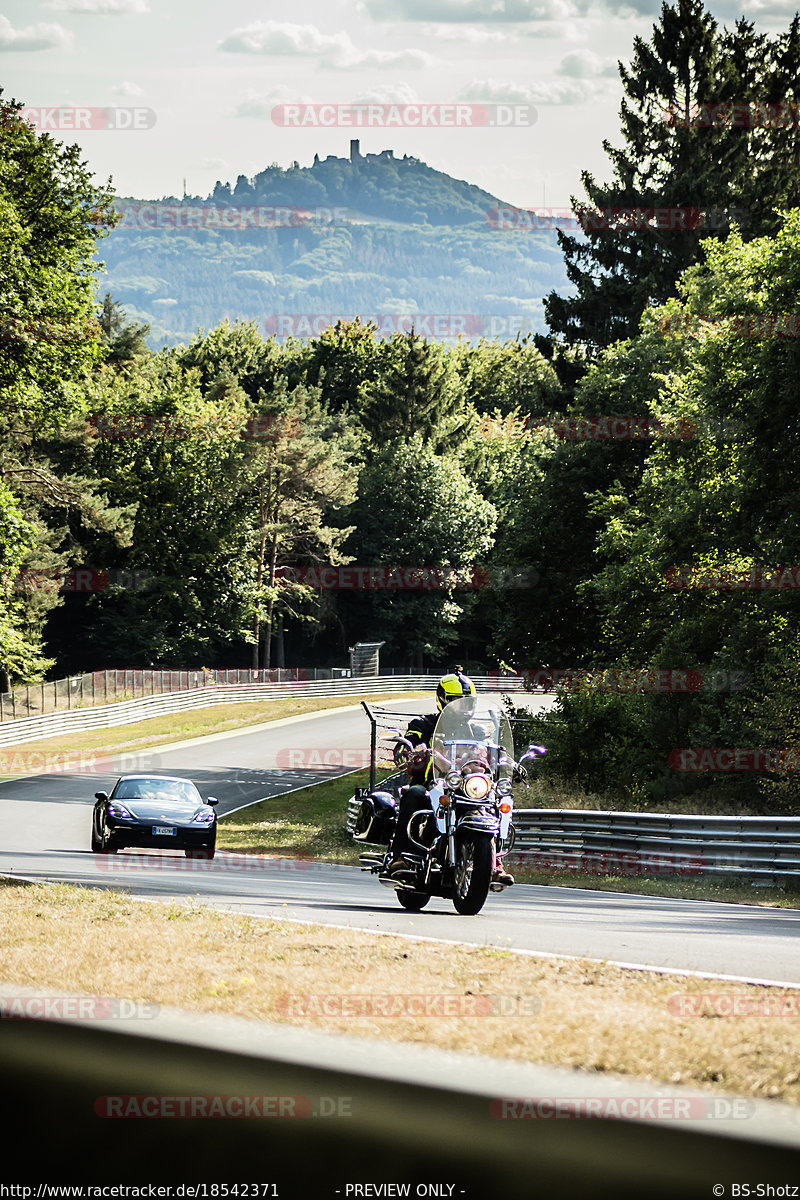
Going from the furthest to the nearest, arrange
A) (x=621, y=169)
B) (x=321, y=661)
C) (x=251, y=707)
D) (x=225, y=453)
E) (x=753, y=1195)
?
(x=321, y=661), (x=225, y=453), (x=251, y=707), (x=621, y=169), (x=753, y=1195)

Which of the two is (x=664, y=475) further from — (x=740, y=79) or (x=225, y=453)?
(x=225, y=453)

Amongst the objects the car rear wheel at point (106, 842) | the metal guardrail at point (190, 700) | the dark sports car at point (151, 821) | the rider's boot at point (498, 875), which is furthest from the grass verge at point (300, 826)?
the metal guardrail at point (190, 700)

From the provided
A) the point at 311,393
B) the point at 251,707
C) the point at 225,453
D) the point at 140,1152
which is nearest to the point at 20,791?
the point at 251,707

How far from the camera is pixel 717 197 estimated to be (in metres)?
45.9

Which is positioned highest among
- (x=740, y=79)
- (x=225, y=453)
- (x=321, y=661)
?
(x=740, y=79)

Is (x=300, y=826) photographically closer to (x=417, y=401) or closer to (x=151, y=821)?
(x=151, y=821)

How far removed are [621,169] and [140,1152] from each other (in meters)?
50.6

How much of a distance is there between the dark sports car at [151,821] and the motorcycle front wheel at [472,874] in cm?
961

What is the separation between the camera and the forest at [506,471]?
28.3m

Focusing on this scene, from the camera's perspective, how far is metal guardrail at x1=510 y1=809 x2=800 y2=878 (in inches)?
691

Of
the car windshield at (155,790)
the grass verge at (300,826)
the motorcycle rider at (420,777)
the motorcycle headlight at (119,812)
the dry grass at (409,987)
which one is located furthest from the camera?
the grass verge at (300,826)

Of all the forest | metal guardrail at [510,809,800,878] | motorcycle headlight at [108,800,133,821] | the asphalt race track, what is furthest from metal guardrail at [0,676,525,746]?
metal guardrail at [510,809,800,878]

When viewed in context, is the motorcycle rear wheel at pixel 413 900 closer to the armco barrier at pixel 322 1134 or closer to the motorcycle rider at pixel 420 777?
the motorcycle rider at pixel 420 777

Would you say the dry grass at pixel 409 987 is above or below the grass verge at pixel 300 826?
above
